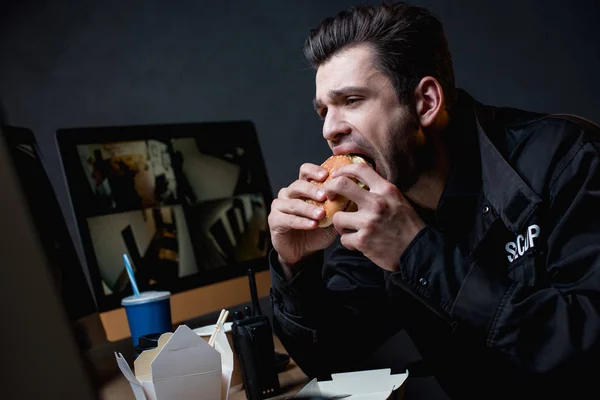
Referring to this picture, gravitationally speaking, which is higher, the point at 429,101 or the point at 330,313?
the point at 429,101

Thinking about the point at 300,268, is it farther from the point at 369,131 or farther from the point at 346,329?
the point at 369,131

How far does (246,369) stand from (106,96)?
122cm

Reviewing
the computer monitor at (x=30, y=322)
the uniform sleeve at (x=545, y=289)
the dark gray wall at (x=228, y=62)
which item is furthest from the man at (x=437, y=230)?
the computer monitor at (x=30, y=322)

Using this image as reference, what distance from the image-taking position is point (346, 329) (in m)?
1.54

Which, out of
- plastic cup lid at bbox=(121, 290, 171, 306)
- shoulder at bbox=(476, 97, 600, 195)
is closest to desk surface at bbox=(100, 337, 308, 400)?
plastic cup lid at bbox=(121, 290, 171, 306)

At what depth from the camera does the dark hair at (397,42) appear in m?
1.53

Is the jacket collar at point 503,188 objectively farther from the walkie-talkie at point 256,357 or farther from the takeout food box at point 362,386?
the walkie-talkie at point 256,357

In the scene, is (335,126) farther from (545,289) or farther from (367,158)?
(545,289)

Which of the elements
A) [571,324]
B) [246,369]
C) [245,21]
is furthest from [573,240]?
[245,21]

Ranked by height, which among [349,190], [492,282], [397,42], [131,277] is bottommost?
[492,282]

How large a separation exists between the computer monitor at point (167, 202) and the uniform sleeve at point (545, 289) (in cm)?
77

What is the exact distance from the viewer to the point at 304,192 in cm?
132

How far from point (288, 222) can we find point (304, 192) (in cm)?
8

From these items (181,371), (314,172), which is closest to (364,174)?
(314,172)
